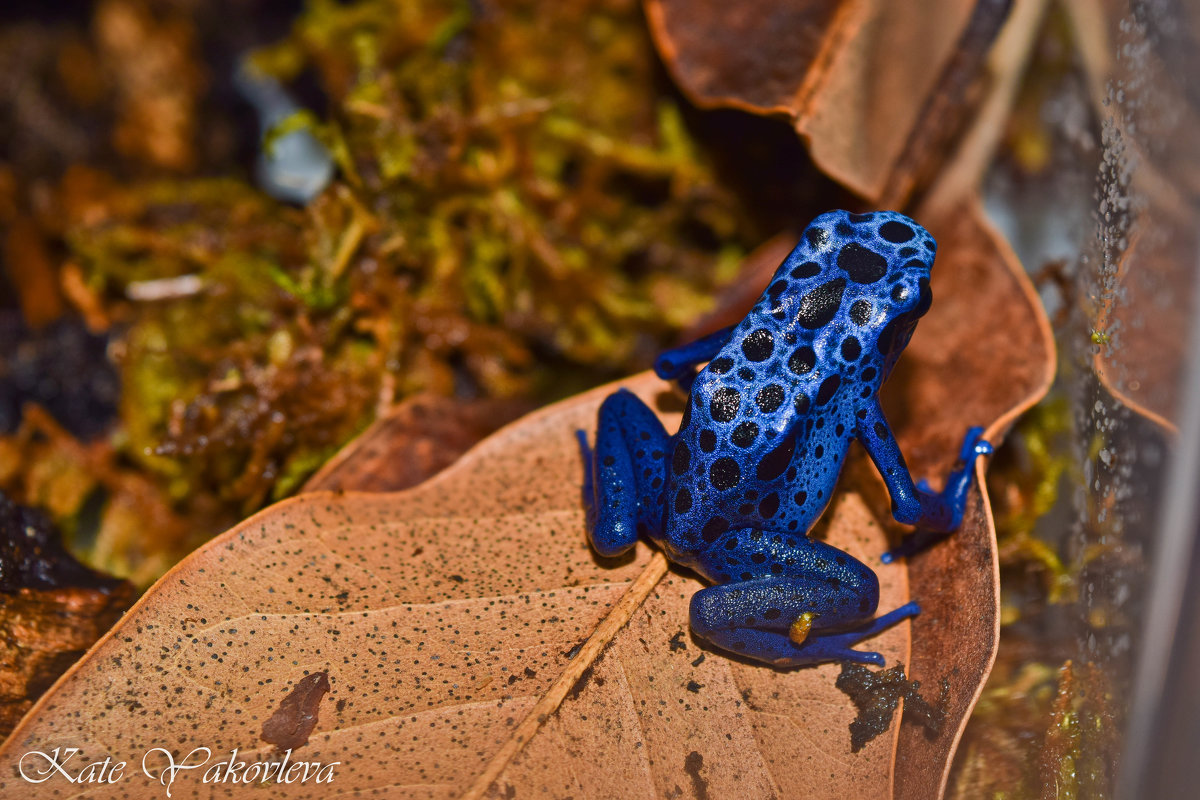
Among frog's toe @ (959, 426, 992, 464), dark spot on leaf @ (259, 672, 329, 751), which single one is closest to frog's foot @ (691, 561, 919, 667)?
frog's toe @ (959, 426, 992, 464)

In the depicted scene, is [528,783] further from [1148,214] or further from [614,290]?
[1148,214]

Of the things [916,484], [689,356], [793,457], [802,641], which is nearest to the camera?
[802,641]

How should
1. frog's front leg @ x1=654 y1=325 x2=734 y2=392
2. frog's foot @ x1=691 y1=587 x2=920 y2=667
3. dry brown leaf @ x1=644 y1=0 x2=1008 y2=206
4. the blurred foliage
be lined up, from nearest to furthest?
frog's foot @ x1=691 y1=587 x2=920 y2=667
dry brown leaf @ x1=644 y1=0 x2=1008 y2=206
frog's front leg @ x1=654 y1=325 x2=734 y2=392
the blurred foliage

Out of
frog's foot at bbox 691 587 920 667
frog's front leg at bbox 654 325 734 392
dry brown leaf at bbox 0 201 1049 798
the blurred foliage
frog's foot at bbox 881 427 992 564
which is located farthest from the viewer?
the blurred foliage

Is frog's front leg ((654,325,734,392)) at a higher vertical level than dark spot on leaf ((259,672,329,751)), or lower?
higher

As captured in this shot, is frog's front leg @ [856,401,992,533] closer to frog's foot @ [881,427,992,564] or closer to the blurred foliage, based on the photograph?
frog's foot @ [881,427,992,564]

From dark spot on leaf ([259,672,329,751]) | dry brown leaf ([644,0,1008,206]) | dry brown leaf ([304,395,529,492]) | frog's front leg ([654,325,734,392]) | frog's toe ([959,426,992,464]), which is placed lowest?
dark spot on leaf ([259,672,329,751])

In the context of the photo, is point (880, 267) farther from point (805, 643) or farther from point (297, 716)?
point (297, 716)

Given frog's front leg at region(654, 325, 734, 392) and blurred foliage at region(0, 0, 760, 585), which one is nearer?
frog's front leg at region(654, 325, 734, 392)

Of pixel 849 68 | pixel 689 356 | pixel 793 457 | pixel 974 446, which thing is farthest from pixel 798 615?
pixel 849 68
